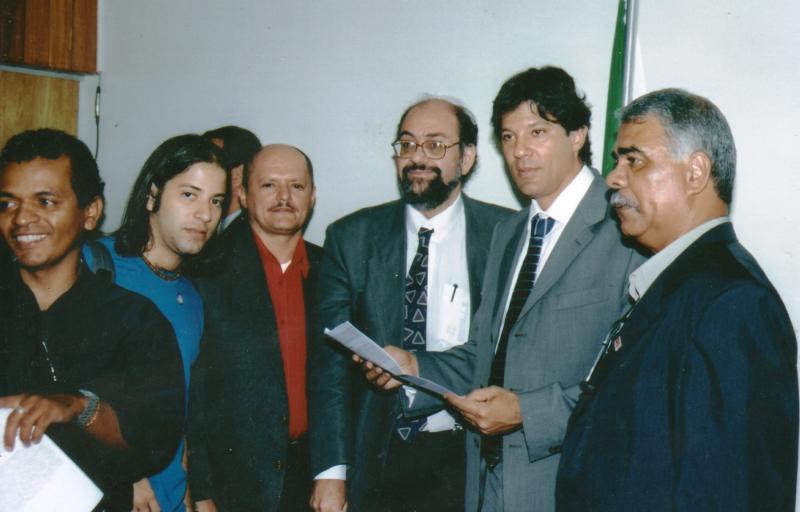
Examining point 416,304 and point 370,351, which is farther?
point 416,304

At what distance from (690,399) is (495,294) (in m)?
0.90

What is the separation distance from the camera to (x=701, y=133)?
1.44 metres

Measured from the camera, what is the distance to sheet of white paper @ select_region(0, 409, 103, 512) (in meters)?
1.23

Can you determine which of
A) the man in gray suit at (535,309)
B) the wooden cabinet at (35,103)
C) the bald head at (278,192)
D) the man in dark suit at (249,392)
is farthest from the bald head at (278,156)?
the wooden cabinet at (35,103)

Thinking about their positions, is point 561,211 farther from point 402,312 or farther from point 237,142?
point 237,142

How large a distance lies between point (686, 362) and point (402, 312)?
1141mm

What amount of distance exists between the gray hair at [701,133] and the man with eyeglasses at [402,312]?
3.04ft

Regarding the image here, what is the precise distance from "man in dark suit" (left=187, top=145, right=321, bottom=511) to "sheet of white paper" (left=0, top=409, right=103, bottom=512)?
80 centimetres

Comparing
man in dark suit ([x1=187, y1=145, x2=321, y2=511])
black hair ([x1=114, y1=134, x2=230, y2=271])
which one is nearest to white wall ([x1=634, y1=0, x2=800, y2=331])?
man in dark suit ([x1=187, y1=145, x2=321, y2=511])

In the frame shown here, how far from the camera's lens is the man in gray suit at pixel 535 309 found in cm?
174

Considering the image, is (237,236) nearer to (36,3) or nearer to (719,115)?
(719,115)

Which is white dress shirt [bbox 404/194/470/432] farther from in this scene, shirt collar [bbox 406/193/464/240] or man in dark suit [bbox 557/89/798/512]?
man in dark suit [bbox 557/89/798/512]

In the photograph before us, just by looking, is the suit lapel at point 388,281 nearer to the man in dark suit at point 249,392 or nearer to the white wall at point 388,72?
the man in dark suit at point 249,392

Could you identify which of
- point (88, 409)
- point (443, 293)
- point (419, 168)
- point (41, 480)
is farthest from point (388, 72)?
point (41, 480)
